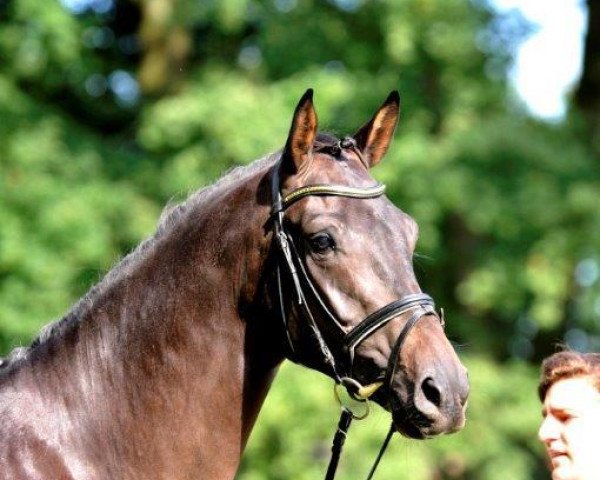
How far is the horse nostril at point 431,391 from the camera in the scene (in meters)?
3.44

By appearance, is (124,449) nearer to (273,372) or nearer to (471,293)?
(273,372)

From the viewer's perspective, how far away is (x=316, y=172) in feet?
12.4

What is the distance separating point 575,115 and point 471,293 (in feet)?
8.83

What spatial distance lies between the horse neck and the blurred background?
23.9 feet

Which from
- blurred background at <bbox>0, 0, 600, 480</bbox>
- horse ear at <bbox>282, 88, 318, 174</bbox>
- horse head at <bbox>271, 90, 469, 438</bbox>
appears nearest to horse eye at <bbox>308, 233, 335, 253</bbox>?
horse head at <bbox>271, 90, 469, 438</bbox>

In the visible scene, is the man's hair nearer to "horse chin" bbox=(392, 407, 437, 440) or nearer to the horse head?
the horse head

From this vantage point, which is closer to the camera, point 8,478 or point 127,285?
point 8,478

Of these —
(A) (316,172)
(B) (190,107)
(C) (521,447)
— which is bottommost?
(C) (521,447)

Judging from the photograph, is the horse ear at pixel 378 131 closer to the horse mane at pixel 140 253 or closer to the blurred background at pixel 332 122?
the horse mane at pixel 140 253

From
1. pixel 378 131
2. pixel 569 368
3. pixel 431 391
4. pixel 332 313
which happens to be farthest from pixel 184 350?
pixel 569 368

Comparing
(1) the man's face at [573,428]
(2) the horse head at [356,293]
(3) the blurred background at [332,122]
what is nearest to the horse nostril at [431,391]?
(2) the horse head at [356,293]

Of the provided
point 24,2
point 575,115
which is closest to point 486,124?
point 575,115

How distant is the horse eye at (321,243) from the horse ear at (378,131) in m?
0.48

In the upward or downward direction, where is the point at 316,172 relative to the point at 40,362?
upward
